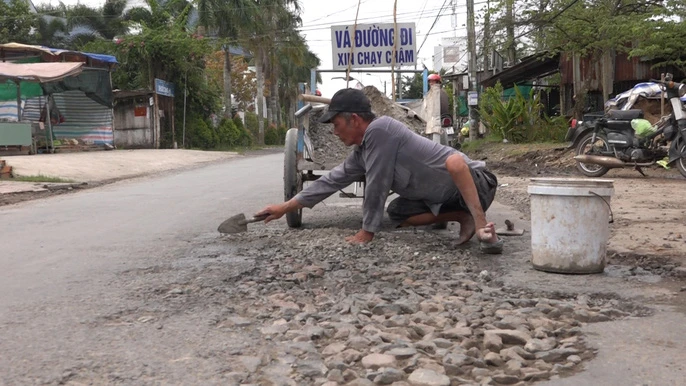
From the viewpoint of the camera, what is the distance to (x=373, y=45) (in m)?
10.5

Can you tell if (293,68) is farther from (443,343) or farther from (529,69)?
(443,343)

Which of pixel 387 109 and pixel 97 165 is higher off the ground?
pixel 387 109

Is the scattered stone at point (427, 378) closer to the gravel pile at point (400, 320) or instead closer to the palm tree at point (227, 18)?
the gravel pile at point (400, 320)

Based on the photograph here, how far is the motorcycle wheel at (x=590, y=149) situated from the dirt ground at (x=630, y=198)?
27 centimetres

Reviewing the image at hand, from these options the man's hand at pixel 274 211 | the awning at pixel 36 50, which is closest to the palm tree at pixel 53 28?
the awning at pixel 36 50

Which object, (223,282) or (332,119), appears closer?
(223,282)

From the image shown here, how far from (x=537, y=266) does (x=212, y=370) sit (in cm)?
259

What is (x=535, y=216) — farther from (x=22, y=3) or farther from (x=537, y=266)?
(x=22, y=3)

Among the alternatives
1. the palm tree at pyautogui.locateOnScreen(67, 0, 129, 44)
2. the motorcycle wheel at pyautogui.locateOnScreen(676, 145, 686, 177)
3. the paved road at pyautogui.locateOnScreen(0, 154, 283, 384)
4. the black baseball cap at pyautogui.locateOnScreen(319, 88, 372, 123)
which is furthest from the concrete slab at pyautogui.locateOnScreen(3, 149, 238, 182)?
the palm tree at pyautogui.locateOnScreen(67, 0, 129, 44)

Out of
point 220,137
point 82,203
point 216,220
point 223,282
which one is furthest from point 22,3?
point 223,282

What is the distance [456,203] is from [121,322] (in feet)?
9.52

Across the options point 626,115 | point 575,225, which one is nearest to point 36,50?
point 626,115

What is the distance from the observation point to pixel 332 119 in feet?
17.3

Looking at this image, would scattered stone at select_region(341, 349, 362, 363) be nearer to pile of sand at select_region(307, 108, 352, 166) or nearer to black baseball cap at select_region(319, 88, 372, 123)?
black baseball cap at select_region(319, 88, 372, 123)
